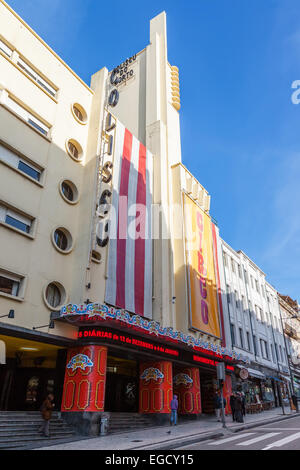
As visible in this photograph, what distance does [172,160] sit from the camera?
35.1 meters

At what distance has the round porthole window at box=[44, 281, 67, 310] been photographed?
59.8ft

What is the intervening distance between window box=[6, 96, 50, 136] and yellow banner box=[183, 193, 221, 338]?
572 inches

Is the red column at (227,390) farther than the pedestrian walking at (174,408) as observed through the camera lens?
Yes

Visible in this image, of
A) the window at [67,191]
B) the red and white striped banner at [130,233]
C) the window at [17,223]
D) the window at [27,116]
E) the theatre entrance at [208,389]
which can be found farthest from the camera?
the theatre entrance at [208,389]

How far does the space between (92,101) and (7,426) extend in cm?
2081

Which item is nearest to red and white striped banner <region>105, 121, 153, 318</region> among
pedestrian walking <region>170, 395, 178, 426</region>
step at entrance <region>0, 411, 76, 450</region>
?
pedestrian walking <region>170, 395, 178, 426</region>

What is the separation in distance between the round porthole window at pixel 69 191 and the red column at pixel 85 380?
29.1 ft

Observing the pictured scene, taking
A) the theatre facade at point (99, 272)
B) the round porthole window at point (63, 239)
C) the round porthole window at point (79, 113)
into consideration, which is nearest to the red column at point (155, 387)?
the theatre facade at point (99, 272)

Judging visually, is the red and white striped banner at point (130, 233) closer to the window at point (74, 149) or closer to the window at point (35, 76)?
the window at point (74, 149)

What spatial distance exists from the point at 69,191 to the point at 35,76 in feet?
24.0

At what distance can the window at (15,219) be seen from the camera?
17348mm

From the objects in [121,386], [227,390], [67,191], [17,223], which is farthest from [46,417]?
[227,390]

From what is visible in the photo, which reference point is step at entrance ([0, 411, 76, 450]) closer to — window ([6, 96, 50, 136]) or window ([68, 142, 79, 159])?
window ([6, 96, 50, 136])
